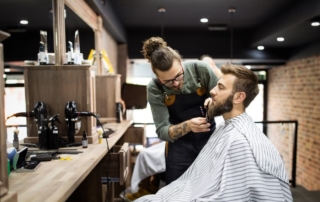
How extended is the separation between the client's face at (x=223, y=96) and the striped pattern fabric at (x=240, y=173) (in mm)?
82

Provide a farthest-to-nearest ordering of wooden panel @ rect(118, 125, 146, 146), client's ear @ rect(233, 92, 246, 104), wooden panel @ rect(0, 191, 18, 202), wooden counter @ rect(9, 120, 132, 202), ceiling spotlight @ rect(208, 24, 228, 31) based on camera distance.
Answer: ceiling spotlight @ rect(208, 24, 228, 31), wooden panel @ rect(118, 125, 146, 146), client's ear @ rect(233, 92, 246, 104), wooden counter @ rect(9, 120, 132, 202), wooden panel @ rect(0, 191, 18, 202)

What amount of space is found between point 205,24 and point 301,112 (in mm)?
2353

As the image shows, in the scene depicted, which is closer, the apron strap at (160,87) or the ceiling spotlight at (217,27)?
the apron strap at (160,87)

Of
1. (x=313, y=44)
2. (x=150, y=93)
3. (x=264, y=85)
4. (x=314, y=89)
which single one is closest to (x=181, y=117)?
(x=150, y=93)

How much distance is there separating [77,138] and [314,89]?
4.19 metres

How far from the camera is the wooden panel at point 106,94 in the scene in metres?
3.19

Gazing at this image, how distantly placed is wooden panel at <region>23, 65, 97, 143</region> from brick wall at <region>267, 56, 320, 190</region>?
4025 millimetres

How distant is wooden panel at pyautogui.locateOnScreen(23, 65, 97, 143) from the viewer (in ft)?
5.95

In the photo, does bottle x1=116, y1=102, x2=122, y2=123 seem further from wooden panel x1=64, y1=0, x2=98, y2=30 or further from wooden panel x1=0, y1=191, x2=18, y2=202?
wooden panel x1=0, y1=191, x2=18, y2=202

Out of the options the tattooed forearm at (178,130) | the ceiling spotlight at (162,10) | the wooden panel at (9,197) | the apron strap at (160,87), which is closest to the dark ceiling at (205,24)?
the ceiling spotlight at (162,10)

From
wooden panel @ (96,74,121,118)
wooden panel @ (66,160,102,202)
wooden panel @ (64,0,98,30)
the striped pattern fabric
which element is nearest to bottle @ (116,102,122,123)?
wooden panel @ (96,74,121,118)

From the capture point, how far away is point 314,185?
4711 mm

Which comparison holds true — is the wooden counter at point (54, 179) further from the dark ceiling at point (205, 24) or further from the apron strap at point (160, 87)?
the dark ceiling at point (205, 24)

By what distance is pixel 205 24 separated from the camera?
504 cm
